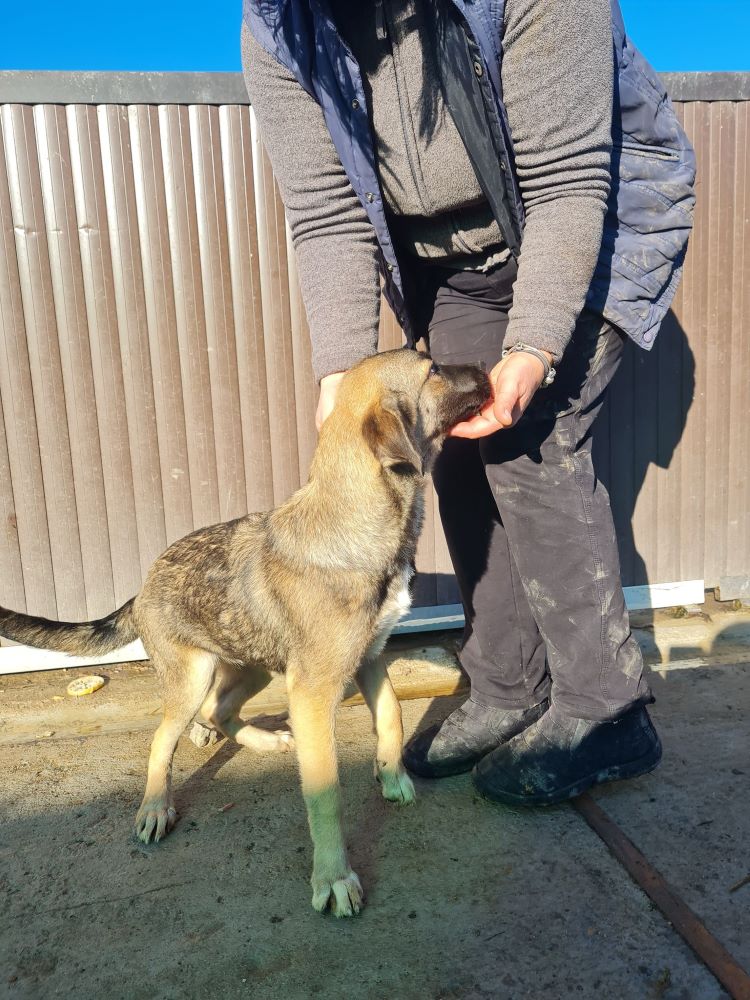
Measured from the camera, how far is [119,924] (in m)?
2.23

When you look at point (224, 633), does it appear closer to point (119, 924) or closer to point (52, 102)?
point (119, 924)

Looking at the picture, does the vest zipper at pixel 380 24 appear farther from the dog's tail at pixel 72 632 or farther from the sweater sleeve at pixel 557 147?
the dog's tail at pixel 72 632

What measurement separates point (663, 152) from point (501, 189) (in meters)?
0.69

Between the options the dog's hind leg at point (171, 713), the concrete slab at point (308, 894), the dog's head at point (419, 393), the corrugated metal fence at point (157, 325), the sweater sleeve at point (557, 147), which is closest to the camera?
the concrete slab at point (308, 894)

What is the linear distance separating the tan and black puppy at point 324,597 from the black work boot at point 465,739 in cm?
20

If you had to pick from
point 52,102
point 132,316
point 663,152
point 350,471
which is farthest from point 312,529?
point 52,102

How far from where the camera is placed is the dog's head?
258 centimetres

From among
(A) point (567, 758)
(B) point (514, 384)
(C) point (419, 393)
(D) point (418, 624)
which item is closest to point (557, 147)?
(B) point (514, 384)

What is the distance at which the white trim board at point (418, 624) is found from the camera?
14.3ft

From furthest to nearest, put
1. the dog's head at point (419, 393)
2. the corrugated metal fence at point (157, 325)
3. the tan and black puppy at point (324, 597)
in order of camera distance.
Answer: the corrugated metal fence at point (157, 325), the dog's head at point (419, 393), the tan and black puppy at point (324, 597)

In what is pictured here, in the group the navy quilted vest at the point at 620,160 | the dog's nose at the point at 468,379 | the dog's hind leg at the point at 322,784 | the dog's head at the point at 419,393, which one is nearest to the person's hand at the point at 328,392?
the dog's head at the point at 419,393

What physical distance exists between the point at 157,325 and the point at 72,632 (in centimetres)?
201

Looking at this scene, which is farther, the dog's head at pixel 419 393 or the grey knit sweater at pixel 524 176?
the dog's head at pixel 419 393

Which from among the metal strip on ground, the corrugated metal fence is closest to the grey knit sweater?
the corrugated metal fence
